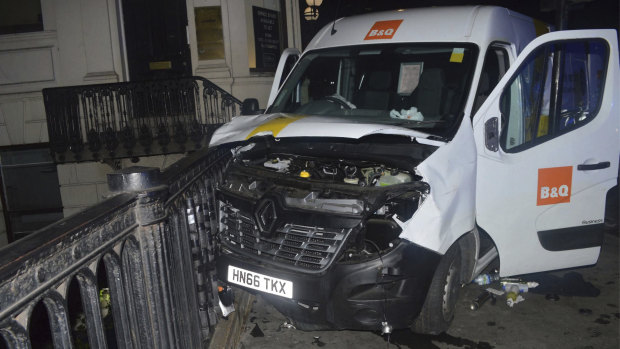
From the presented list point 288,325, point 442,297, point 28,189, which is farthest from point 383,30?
point 28,189

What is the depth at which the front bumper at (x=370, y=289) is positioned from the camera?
279 centimetres

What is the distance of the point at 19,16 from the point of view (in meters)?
11.6

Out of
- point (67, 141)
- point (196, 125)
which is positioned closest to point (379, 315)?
point (196, 125)

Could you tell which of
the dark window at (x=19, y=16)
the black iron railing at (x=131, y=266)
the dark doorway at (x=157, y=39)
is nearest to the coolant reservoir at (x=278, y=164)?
the black iron railing at (x=131, y=266)

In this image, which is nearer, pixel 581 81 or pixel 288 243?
pixel 288 243

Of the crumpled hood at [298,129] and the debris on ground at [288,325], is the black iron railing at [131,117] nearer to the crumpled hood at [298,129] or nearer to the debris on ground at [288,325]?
the crumpled hood at [298,129]

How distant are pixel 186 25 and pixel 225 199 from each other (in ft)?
32.1

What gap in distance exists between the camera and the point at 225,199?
→ 3428mm

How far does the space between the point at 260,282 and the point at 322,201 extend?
0.70m

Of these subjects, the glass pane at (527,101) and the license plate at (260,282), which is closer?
the license plate at (260,282)

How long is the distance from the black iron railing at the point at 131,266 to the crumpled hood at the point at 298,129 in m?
0.29

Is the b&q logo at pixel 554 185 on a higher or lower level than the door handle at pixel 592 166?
lower

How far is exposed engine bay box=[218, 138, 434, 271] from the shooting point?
285 centimetres

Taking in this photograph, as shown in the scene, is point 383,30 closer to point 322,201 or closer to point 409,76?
point 409,76
